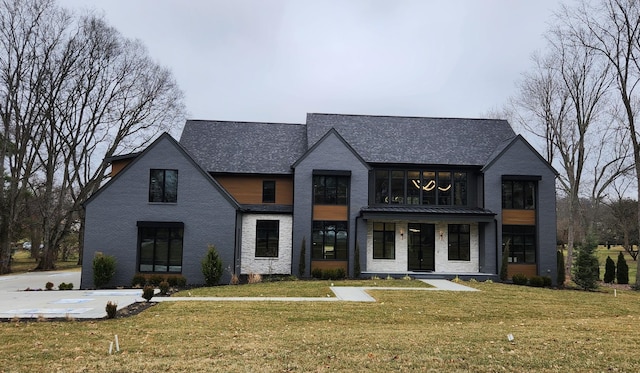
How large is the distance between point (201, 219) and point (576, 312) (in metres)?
15.8

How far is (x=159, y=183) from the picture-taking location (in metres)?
22.1

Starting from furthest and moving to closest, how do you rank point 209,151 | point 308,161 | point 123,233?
point 209,151
point 308,161
point 123,233

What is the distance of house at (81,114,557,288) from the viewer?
2178 centimetres

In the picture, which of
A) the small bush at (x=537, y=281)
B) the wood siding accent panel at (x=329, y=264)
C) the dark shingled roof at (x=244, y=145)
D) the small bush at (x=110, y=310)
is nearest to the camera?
the small bush at (x=110, y=310)

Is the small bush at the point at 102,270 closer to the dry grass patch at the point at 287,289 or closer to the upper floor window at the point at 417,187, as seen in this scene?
the dry grass patch at the point at 287,289

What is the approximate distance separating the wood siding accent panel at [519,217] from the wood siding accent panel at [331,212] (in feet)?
28.2

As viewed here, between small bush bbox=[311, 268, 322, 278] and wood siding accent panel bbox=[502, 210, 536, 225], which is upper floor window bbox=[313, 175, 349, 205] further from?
wood siding accent panel bbox=[502, 210, 536, 225]

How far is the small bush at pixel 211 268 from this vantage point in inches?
811

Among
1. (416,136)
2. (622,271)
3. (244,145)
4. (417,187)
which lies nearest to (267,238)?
(244,145)

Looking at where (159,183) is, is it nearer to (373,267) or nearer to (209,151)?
(209,151)

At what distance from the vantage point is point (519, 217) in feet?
81.5

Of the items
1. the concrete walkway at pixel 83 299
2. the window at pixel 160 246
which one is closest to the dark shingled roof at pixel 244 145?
the window at pixel 160 246

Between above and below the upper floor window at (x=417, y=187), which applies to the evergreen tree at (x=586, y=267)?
below

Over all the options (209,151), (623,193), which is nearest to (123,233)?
(209,151)
